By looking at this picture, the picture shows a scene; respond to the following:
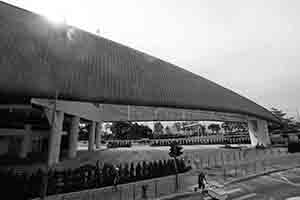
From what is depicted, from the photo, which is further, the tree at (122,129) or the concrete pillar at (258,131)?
the tree at (122,129)

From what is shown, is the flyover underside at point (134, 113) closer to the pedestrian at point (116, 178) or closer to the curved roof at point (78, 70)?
the curved roof at point (78, 70)

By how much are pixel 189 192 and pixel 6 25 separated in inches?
840

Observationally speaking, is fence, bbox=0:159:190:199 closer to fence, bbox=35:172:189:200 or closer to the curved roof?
fence, bbox=35:172:189:200

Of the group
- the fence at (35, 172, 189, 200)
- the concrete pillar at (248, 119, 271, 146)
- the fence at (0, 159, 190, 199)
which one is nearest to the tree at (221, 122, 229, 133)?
the concrete pillar at (248, 119, 271, 146)

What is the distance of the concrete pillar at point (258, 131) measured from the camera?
39359mm

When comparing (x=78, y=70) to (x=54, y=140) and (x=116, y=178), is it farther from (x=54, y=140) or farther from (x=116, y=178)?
(x=116, y=178)

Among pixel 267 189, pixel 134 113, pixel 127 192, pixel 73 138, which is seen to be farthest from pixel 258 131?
pixel 127 192

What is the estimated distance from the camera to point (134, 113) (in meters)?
38.2

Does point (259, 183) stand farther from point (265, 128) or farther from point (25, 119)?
point (265, 128)

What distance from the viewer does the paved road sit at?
1047 cm

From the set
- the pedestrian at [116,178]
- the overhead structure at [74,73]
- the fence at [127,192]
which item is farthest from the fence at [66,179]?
the overhead structure at [74,73]

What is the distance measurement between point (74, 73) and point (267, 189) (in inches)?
734

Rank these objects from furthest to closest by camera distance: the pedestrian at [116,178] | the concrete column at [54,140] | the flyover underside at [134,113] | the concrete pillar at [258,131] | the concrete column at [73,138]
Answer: the concrete pillar at [258,131] → the concrete column at [73,138] → the flyover underside at [134,113] → the concrete column at [54,140] → the pedestrian at [116,178]

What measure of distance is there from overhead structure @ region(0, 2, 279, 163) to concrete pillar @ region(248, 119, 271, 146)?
57.4ft
